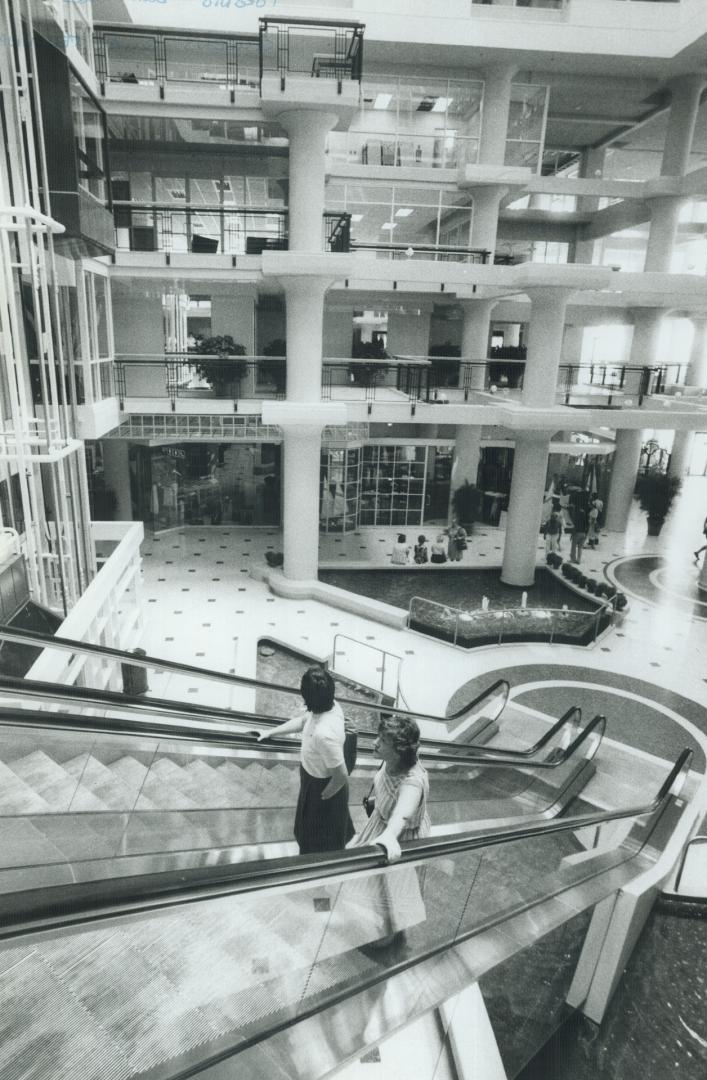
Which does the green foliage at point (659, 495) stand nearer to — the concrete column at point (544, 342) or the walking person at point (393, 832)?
the concrete column at point (544, 342)

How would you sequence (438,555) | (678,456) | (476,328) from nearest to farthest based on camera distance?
(438,555)
(476,328)
(678,456)

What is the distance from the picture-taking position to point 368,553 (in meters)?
17.4

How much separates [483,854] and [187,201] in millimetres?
15601

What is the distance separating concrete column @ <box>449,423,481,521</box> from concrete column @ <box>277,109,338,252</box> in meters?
7.84

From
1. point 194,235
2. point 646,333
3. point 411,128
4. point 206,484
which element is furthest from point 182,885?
point 646,333

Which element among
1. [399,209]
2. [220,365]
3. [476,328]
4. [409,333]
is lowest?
[220,365]

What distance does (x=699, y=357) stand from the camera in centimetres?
2619

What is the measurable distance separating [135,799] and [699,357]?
1081 inches

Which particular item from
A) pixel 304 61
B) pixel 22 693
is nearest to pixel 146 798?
pixel 22 693

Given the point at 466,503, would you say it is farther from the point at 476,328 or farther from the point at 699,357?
the point at 699,357

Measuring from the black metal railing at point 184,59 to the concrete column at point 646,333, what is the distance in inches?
446

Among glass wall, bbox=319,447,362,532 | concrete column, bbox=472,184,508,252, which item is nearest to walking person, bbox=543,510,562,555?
glass wall, bbox=319,447,362,532

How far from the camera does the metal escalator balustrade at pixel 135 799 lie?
3.16 metres

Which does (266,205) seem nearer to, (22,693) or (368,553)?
(368,553)
